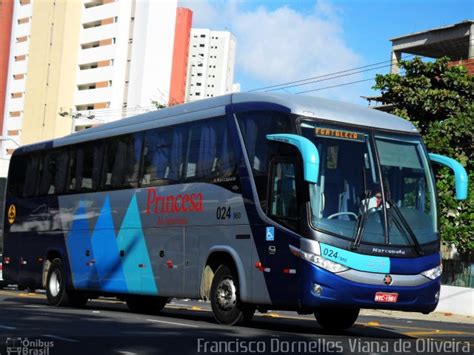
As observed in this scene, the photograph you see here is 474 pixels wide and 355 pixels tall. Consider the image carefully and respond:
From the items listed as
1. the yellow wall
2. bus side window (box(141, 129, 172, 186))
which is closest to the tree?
bus side window (box(141, 129, 172, 186))

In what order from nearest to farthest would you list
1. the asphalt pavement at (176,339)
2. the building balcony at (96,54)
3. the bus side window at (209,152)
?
the asphalt pavement at (176,339) → the bus side window at (209,152) → the building balcony at (96,54)

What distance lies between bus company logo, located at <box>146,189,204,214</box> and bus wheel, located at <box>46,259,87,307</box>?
430cm

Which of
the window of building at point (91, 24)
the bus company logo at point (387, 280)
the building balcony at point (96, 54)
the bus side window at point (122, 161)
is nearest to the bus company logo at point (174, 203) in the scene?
the bus side window at point (122, 161)

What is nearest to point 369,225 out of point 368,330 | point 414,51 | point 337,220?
point 337,220

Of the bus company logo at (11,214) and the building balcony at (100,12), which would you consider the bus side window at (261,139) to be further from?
the building balcony at (100,12)

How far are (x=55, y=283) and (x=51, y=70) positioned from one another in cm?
6632

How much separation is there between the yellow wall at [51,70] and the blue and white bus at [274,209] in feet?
215

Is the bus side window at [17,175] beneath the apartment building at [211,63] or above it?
beneath

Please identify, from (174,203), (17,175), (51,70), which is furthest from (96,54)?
(174,203)

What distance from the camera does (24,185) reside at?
2059 centimetres

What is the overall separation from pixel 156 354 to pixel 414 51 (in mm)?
52592

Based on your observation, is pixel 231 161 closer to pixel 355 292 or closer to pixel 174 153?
pixel 174 153

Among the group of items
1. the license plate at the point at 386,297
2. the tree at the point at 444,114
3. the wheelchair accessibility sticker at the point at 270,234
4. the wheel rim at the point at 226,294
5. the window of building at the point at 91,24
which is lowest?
the wheel rim at the point at 226,294

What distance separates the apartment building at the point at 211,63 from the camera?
144 meters
